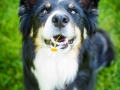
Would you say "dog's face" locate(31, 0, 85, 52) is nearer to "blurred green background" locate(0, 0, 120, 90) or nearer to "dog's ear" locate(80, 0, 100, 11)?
"dog's ear" locate(80, 0, 100, 11)

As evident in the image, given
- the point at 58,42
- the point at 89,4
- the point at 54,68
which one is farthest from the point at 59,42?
the point at 89,4

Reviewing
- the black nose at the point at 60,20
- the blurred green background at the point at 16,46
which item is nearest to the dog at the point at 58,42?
the black nose at the point at 60,20

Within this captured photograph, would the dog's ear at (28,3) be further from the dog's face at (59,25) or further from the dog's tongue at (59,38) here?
the dog's tongue at (59,38)

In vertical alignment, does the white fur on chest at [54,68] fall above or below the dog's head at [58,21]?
below

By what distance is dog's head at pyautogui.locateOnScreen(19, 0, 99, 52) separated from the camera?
2.90 meters

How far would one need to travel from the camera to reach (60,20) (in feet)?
9.16

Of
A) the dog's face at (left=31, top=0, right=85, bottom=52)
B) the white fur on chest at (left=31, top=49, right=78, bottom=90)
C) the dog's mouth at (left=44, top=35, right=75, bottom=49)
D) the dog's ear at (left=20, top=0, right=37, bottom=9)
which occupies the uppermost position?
the dog's ear at (left=20, top=0, right=37, bottom=9)

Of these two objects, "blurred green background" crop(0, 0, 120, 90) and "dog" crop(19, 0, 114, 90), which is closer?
"dog" crop(19, 0, 114, 90)

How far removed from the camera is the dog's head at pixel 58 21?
9.52 feet

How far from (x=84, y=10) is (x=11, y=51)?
1.52 metres

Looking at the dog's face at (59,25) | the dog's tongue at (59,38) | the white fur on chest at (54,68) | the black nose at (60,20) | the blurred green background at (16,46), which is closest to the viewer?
the black nose at (60,20)

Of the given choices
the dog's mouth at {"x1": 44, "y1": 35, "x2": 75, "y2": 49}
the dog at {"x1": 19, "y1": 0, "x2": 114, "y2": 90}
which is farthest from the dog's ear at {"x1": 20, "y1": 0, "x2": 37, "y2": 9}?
the dog's mouth at {"x1": 44, "y1": 35, "x2": 75, "y2": 49}

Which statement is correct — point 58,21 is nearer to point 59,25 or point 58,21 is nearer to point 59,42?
point 59,25

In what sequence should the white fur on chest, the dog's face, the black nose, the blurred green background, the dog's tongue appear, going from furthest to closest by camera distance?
1. the blurred green background
2. the white fur on chest
3. the dog's tongue
4. the dog's face
5. the black nose
